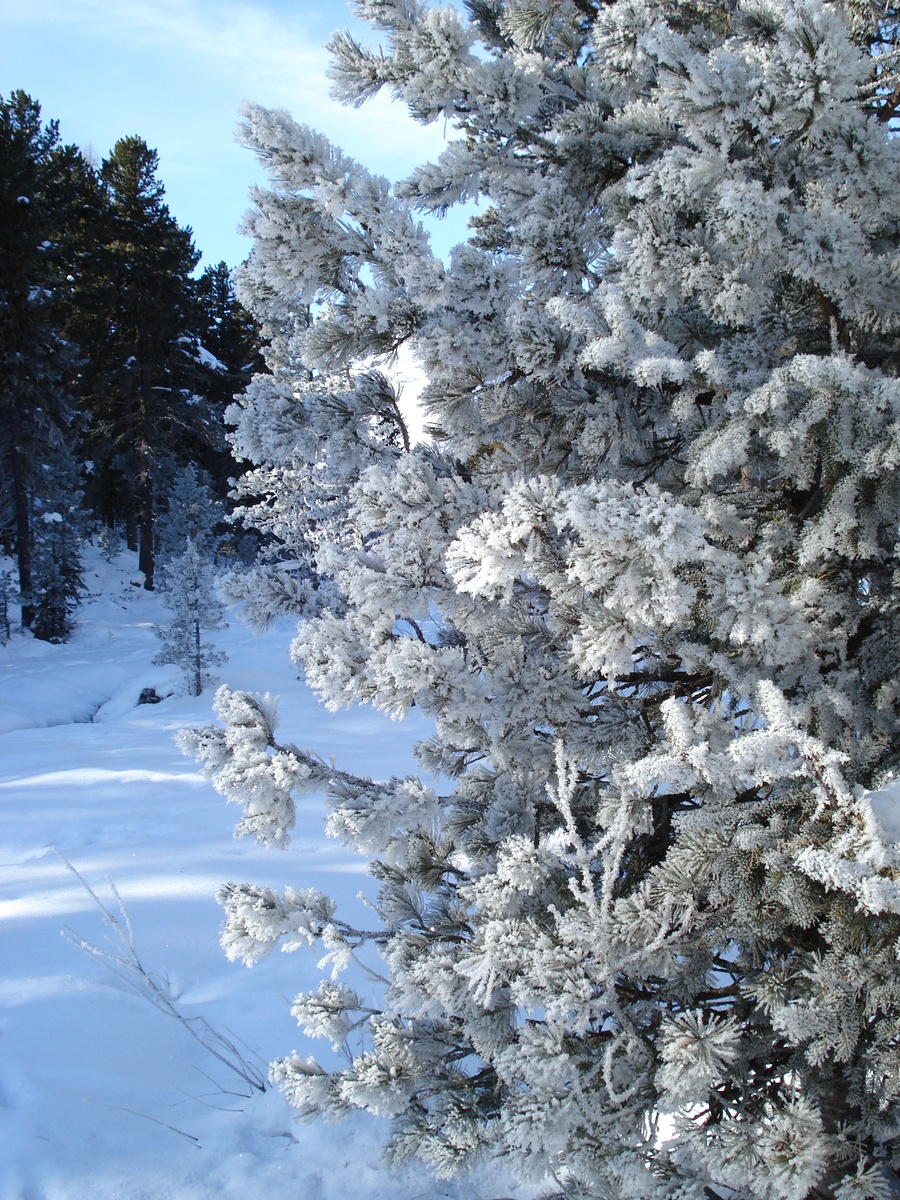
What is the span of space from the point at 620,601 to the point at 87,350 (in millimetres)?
26852

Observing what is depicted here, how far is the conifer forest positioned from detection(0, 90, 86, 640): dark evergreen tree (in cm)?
1771

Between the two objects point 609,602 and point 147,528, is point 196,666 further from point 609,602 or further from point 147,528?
point 609,602

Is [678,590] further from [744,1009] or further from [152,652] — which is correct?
[152,652]

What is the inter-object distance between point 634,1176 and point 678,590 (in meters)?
1.54

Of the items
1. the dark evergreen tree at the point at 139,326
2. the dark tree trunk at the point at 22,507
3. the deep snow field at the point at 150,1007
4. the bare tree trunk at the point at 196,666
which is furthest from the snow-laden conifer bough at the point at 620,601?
the dark evergreen tree at the point at 139,326

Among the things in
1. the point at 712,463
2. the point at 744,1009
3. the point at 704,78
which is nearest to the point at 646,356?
the point at 712,463

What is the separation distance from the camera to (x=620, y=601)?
1.92m

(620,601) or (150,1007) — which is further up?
(620,601)

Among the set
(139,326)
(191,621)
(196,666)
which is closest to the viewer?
(196,666)

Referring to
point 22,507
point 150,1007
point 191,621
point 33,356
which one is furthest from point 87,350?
point 150,1007

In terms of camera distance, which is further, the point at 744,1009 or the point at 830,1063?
the point at 744,1009

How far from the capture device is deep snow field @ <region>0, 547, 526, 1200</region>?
3.11m

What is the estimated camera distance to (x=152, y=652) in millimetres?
18422

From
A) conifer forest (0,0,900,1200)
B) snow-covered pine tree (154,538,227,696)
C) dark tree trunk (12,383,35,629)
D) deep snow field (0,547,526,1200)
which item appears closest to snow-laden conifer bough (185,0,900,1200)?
conifer forest (0,0,900,1200)
